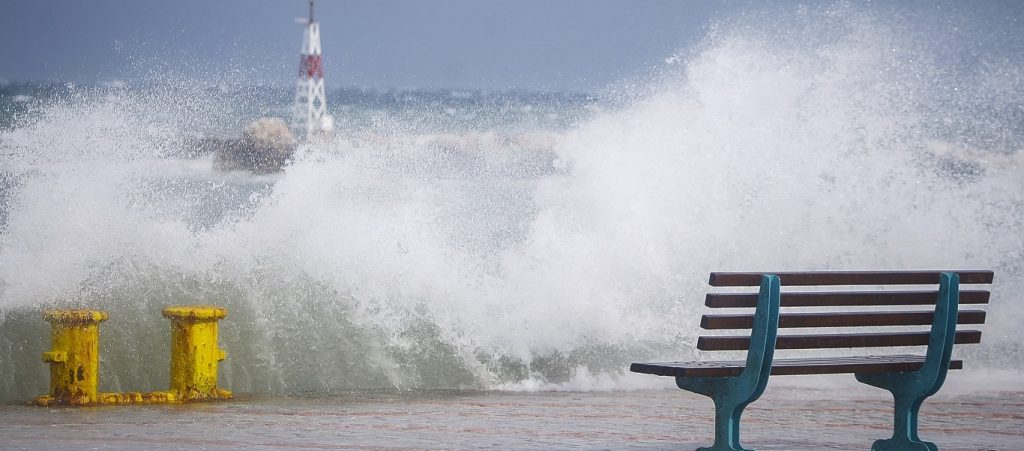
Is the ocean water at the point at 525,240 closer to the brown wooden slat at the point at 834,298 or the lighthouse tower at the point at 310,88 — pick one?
the brown wooden slat at the point at 834,298

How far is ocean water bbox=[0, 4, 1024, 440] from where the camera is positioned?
28.6 ft

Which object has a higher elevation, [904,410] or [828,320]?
[828,320]

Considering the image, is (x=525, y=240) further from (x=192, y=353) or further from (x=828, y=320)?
(x=828, y=320)

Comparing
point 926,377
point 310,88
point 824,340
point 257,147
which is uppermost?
point 310,88

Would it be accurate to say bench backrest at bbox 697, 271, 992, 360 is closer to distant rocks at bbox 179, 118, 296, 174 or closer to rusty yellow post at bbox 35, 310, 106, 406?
rusty yellow post at bbox 35, 310, 106, 406

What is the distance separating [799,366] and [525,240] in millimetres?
5845

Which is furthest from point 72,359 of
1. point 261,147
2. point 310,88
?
point 310,88

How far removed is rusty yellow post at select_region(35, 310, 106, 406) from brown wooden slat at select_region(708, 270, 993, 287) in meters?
3.75

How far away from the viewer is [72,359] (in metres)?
7.07

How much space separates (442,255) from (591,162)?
7.84 ft

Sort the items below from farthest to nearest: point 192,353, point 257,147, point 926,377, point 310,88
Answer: point 310,88
point 257,147
point 192,353
point 926,377

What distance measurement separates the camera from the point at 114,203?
9938mm

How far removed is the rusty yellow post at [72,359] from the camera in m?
7.06

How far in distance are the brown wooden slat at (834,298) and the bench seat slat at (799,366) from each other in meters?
0.26
